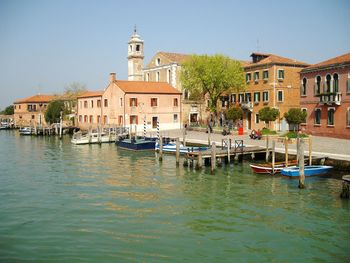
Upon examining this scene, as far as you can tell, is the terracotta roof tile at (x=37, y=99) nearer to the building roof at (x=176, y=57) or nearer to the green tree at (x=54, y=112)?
the green tree at (x=54, y=112)

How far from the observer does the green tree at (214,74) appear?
145ft

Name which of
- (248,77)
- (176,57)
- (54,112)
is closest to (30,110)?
(54,112)

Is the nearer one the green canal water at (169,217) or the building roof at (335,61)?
the green canal water at (169,217)

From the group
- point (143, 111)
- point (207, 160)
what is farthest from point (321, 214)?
point (143, 111)

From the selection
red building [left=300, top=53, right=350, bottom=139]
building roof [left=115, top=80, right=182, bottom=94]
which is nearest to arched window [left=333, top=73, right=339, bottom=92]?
red building [left=300, top=53, right=350, bottom=139]

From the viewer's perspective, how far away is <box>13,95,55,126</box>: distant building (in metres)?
78.7

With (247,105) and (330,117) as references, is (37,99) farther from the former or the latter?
(330,117)

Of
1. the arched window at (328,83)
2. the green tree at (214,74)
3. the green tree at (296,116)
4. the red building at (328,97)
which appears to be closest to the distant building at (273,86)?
the green tree at (214,74)

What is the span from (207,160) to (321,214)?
12.4m

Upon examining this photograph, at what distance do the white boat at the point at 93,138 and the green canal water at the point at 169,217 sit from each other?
17.9 m

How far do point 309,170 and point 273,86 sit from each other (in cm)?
2182

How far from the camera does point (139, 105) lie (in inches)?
1895

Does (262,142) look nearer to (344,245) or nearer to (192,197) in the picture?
(192,197)

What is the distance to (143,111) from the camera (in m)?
48.4
